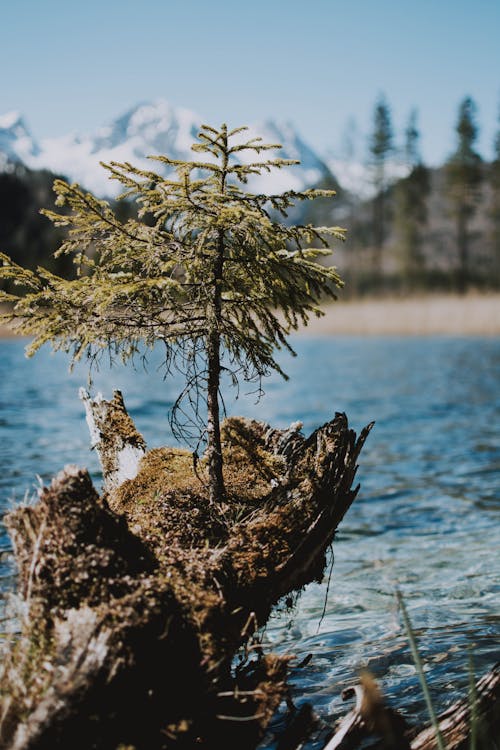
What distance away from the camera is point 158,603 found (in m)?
3.42

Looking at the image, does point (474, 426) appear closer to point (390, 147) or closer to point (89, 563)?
point (89, 563)

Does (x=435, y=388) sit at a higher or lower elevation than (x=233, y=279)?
lower

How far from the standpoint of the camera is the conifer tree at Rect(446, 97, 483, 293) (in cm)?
8031

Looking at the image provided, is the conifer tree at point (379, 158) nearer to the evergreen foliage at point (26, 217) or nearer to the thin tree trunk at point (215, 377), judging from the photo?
the evergreen foliage at point (26, 217)

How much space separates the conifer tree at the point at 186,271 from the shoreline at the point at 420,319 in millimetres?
43899

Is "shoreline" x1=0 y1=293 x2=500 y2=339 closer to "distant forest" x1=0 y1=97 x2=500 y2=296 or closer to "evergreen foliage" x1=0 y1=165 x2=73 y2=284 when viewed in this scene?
"distant forest" x1=0 y1=97 x2=500 y2=296

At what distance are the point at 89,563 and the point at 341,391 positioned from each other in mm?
24829

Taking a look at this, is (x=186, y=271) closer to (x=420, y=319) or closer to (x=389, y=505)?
(x=389, y=505)

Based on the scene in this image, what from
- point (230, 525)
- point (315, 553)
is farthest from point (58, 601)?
point (315, 553)

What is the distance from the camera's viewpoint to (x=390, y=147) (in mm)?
89250

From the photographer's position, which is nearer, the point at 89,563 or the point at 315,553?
the point at 89,563

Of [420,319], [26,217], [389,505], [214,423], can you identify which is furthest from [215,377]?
[26,217]

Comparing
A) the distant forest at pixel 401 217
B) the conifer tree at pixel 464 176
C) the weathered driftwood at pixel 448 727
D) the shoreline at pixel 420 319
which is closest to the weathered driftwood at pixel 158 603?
the weathered driftwood at pixel 448 727

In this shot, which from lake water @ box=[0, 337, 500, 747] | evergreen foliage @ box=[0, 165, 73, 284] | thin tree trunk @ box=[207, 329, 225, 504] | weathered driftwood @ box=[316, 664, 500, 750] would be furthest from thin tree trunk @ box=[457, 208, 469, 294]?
weathered driftwood @ box=[316, 664, 500, 750]
